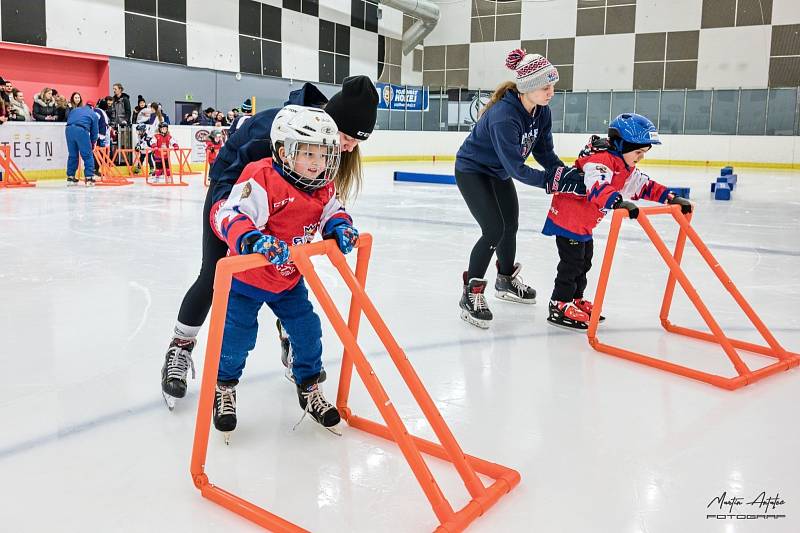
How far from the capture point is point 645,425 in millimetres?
1985

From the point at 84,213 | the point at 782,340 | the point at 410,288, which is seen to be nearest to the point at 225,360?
the point at 410,288

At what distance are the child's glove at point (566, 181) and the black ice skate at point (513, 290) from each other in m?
0.72

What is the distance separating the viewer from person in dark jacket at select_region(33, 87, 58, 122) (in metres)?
10.2

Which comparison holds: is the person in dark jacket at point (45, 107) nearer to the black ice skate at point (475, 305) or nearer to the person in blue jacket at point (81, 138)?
the person in blue jacket at point (81, 138)

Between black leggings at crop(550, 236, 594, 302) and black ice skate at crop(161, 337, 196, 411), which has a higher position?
black leggings at crop(550, 236, 594, 302)

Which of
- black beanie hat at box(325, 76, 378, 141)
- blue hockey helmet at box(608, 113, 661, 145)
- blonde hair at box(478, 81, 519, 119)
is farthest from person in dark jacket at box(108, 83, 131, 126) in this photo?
black beanie hat at box(325, 76, 378, 141)

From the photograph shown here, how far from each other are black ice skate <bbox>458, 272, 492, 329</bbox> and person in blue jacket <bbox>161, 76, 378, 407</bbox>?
108cm

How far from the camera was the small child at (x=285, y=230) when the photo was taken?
5.28ft

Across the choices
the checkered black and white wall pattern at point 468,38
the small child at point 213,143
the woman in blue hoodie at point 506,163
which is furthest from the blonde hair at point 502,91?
the checkered black and white wall pattern at point 468,38

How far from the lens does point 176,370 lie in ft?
6.90

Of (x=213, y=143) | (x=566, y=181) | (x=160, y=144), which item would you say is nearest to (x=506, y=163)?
(x=566, y=181)

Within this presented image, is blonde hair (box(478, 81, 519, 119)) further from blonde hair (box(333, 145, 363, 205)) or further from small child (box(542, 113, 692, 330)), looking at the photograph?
blonde hair (box(333, 145, 363, 205))

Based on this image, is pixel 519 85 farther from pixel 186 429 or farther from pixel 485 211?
pixel 186 429

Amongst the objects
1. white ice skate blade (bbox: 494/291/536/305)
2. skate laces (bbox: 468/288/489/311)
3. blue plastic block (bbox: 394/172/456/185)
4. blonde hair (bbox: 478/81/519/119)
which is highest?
blonde hair (bbox: 478/81/519/119)
